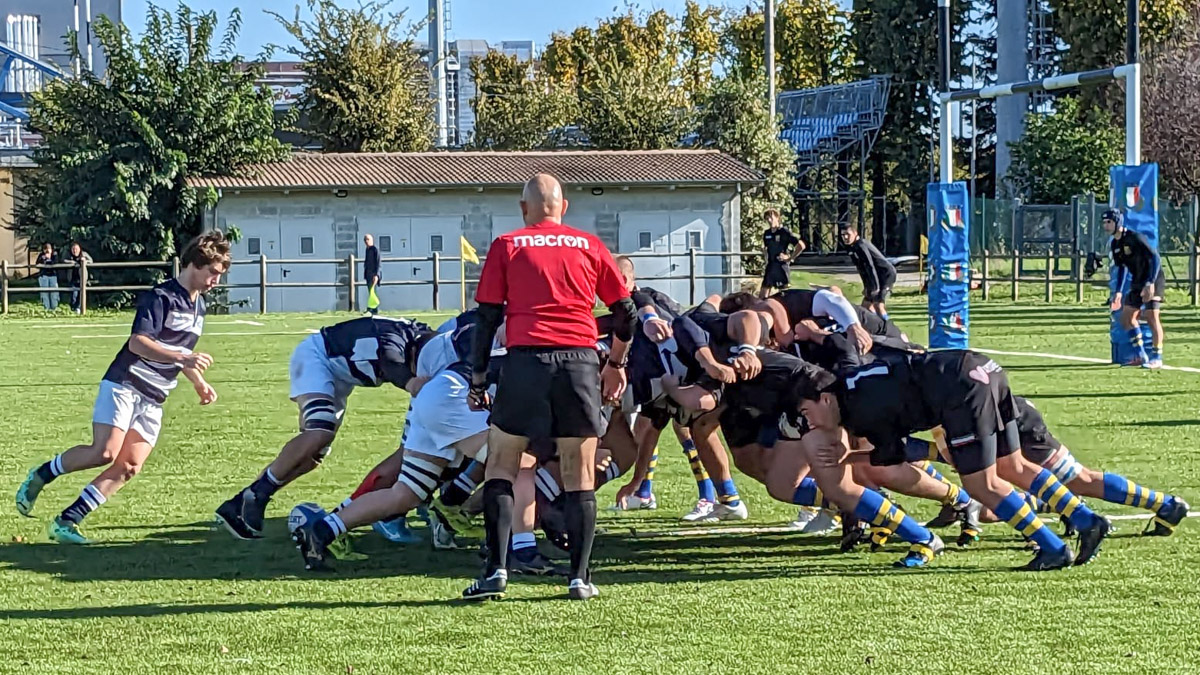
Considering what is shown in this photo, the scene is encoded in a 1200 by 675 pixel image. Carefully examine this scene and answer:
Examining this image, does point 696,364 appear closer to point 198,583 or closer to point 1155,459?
point 198,583

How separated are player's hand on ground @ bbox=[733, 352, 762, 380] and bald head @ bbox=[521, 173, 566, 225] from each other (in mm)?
1284

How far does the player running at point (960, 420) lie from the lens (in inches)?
287

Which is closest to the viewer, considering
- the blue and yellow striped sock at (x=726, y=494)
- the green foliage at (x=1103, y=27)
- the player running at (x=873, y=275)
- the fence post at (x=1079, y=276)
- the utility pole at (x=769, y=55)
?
the blue and yellow striped sock at (x=726, y=494)

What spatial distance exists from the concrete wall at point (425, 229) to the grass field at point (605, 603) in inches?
1077

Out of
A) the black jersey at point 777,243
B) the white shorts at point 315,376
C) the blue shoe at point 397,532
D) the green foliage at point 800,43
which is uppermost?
the green foliage at point 800,43

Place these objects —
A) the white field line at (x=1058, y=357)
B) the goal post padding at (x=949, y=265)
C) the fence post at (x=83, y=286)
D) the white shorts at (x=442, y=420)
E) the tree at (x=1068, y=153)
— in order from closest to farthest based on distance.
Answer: the white shorts at (x=442, y=420) < the white field line at (x=1058, y=357) < the goal post padding at (x=949, y=265) < the fence post at (x=83, y=286) < the tree at (x=1068, y=153)

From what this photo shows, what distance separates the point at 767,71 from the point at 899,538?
4081 centimetres

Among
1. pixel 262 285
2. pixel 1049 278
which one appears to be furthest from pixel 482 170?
pixel 1049 278

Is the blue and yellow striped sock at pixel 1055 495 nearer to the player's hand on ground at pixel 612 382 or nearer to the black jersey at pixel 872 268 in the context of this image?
the player's hand on ground at pixel 612 382

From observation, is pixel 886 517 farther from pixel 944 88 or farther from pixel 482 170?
pixel 482 170

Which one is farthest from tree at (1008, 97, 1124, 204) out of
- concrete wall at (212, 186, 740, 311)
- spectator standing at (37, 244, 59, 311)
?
spectator standing at (37, 244, 59, 311)

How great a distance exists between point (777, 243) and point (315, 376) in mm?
16909

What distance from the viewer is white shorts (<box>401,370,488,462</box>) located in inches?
294

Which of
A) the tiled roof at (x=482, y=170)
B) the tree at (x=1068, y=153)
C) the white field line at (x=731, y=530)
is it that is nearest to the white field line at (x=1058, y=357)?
the white field line at (x=731, y=530)
